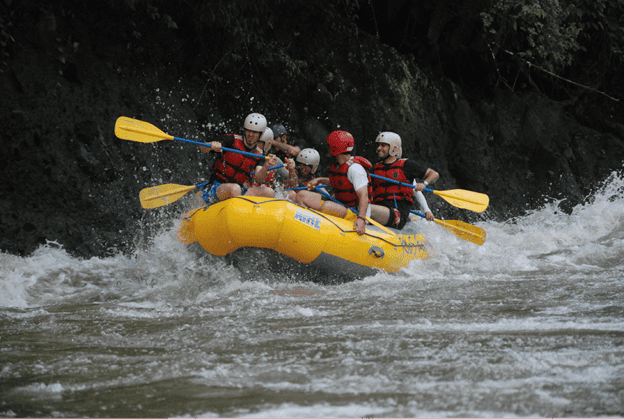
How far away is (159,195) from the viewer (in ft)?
17.6

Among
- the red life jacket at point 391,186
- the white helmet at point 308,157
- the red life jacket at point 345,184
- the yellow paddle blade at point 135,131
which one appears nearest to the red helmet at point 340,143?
the red life jacket at point 345,184

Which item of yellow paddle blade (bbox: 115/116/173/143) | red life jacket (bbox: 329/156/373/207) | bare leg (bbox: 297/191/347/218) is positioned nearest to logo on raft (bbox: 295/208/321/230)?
bare leg (bbox: 297/191/347/218)

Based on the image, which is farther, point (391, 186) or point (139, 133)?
point (391, 186)

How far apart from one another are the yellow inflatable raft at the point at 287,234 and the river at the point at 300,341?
184 mm

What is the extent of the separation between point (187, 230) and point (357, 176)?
1.57 meters

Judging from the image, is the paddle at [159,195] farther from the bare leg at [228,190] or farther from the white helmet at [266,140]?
the white helmet at [266,140]

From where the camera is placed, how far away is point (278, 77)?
7641 mm

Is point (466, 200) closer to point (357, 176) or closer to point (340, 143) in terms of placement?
point (357, 176)

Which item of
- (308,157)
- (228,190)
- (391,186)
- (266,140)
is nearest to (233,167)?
(228,190)

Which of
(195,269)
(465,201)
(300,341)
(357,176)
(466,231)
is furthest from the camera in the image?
(465,201)

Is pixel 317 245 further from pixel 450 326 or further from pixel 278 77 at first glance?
pixel 278 77

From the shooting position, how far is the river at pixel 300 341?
2154 millimetres

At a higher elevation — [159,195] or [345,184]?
[159,195]

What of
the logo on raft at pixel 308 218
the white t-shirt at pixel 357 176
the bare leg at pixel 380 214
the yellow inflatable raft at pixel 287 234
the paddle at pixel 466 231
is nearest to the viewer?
the yellow inflatable raft at pixel 287 234
